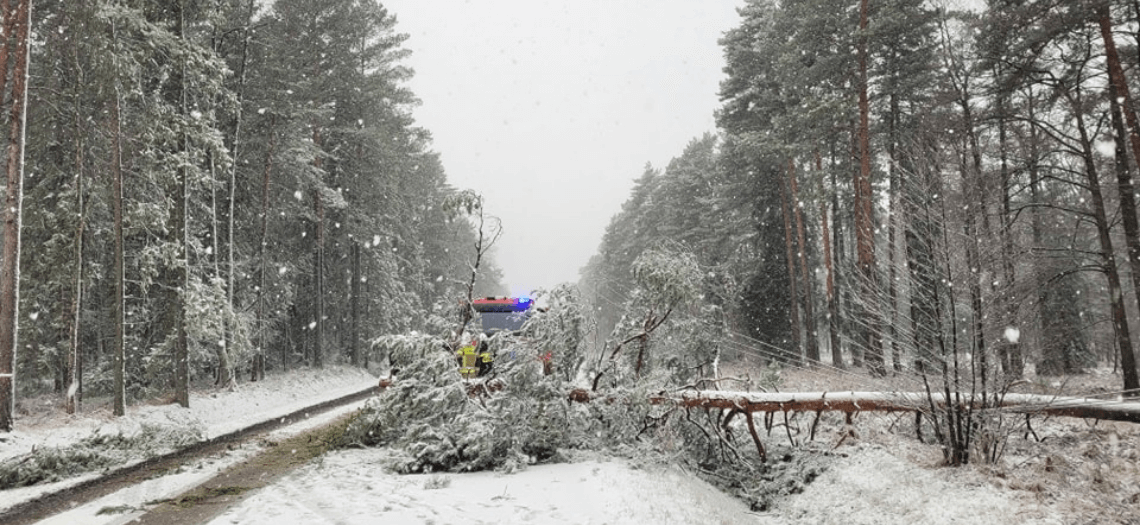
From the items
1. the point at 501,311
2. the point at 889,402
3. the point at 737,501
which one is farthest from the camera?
the point at 501,311

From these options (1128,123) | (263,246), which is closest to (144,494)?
(263,246)

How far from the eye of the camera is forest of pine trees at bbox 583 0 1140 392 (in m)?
7.10

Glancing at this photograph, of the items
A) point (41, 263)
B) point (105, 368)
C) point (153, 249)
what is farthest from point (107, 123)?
point (105, 368)

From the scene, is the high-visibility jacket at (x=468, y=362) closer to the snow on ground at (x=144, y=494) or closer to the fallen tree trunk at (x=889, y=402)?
the fallen tree trunk at (x=889, y=402)

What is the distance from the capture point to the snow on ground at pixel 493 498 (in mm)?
5535

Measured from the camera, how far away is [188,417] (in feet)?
39.1

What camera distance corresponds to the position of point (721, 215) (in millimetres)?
28281

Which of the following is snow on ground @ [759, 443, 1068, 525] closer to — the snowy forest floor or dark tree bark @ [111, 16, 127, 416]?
the snowy forest floor

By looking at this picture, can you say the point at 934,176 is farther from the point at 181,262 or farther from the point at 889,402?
the point at 181,262

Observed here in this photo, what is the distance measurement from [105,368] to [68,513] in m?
12.8

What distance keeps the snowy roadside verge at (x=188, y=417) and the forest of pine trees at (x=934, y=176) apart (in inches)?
366

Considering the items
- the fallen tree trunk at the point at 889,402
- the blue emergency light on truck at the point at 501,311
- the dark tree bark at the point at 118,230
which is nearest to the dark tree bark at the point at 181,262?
the dark tree bark at the point at 118,230

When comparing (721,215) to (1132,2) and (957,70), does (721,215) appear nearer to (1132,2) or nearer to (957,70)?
(957,70)

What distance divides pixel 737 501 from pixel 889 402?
2634 mm
